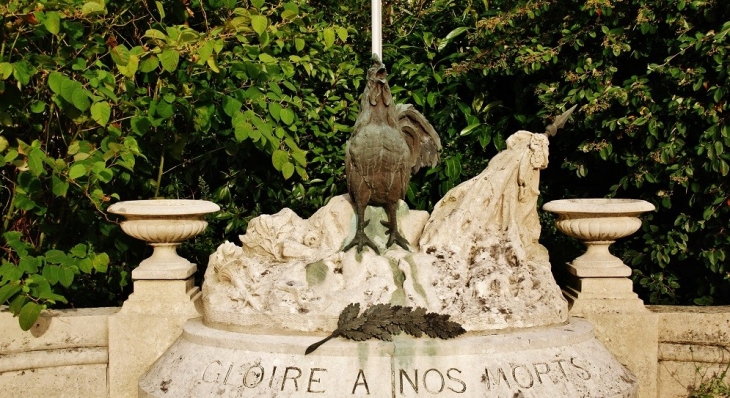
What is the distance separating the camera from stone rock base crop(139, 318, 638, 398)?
4508 mm

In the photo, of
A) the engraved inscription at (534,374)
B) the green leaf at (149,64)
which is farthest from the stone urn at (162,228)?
the engraved inscription at (534,374)

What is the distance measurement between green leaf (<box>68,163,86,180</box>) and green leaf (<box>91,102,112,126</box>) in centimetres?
29

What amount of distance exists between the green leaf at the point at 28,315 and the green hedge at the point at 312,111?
0.01m

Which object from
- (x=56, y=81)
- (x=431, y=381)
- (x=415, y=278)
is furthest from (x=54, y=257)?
(x=431, y=381)

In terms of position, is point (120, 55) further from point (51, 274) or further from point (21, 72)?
point (51, 274)

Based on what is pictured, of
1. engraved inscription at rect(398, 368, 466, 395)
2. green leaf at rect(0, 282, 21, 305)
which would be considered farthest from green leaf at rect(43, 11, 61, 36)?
engraved inscription at rect(398, 368, 466, 395)

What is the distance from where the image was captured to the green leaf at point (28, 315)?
16.2 ft

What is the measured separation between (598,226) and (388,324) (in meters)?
1.65

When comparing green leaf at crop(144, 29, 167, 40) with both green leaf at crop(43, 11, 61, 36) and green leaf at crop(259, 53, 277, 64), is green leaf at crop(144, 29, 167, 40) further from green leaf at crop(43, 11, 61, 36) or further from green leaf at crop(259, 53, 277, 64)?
green leaf at crop(259, 53, 277, 64)

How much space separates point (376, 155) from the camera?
205 inches

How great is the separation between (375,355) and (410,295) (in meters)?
0.48

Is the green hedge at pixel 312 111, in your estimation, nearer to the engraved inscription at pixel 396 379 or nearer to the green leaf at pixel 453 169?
the green leaf at pixel 453 169

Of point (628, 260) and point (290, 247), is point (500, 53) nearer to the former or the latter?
point (628, 260)

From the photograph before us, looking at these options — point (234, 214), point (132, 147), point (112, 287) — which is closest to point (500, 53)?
point (234, 214)
